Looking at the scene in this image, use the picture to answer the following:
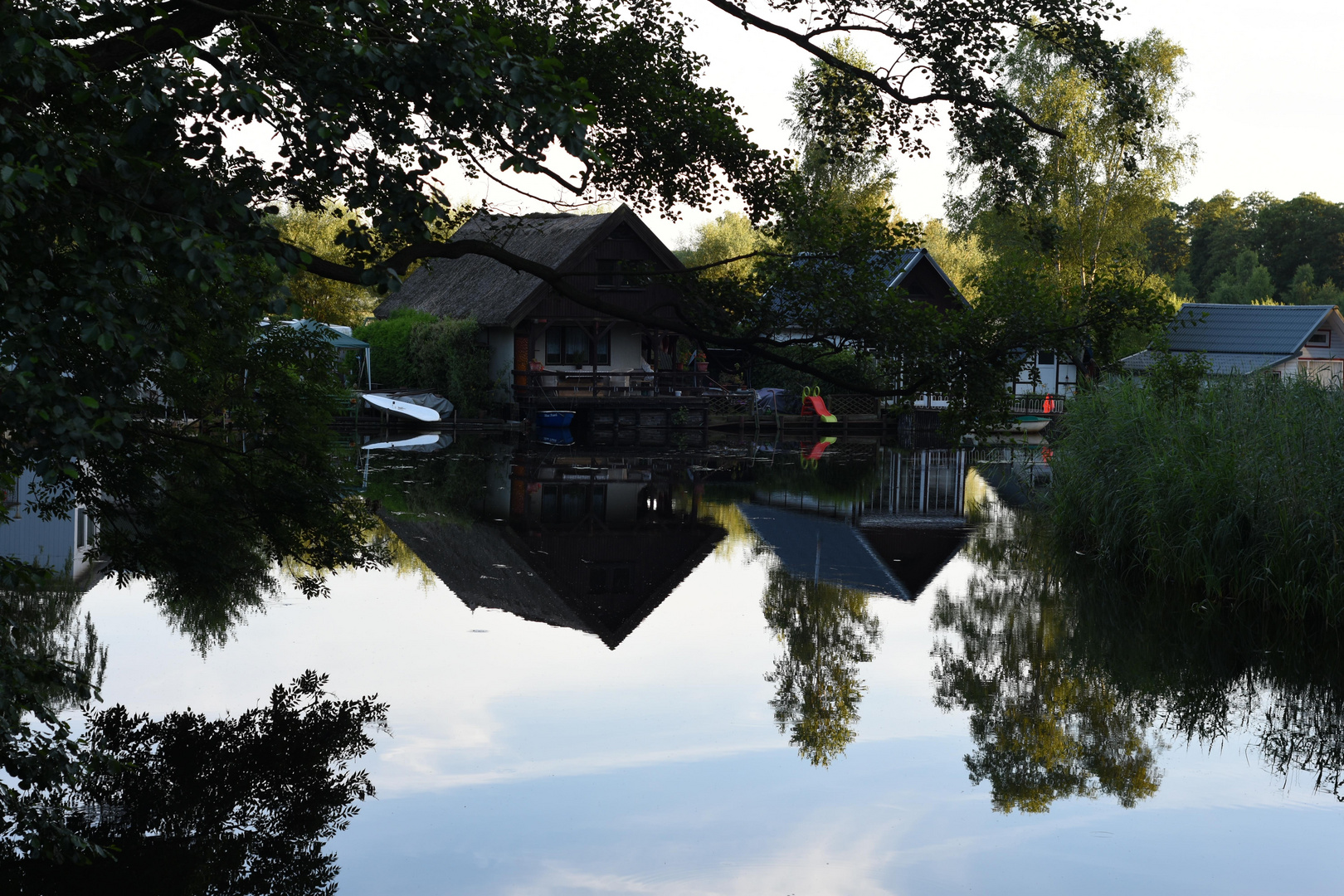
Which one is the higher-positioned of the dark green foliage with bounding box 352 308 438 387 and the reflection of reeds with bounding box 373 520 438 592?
the dark green foliage with bounding box 352 308 438 387

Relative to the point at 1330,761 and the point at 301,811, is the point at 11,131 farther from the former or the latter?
the point at 1330,761

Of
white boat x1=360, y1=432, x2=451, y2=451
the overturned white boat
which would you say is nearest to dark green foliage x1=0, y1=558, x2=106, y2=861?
white boat x1=360, y1=432, x2=451, y2=451

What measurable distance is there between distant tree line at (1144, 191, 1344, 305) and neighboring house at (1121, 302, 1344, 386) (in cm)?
1511

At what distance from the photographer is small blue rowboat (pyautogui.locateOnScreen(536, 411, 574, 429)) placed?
3653 cm

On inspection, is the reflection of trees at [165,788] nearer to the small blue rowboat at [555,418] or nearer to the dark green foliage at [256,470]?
the dark green foliage at [256,470]

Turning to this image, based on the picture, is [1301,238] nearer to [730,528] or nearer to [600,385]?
[600,385]

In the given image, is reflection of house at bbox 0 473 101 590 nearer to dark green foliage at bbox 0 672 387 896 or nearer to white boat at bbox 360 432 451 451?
dark green foliage at bbox 0 672 387 896

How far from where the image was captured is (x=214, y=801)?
19.9 feet

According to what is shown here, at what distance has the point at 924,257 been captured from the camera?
43.9 metres

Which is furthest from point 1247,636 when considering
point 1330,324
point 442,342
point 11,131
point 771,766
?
point 1330,324

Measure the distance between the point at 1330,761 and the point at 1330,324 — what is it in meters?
46.4

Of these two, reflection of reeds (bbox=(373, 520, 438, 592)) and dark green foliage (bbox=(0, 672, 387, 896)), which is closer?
dark green foliage (bbox=(0, 672, 387, 896))

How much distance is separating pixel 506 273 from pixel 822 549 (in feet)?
87.0

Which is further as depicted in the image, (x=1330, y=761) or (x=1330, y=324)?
(x=1330, y=324)
